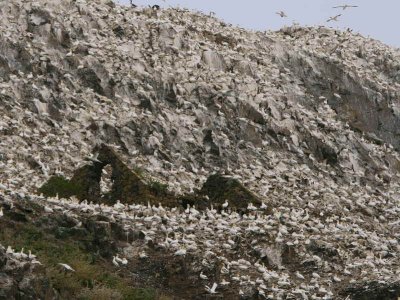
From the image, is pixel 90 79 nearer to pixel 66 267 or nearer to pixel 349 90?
pixel 349 90

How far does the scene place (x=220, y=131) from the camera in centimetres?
3800

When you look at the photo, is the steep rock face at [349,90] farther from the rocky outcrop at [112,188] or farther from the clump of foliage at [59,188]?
the clump of foliage at [59,188]

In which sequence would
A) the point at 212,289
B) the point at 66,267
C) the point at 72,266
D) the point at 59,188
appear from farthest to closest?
the point at 59,188
the point at 212,289
the point at 72,266
the point at 66,267

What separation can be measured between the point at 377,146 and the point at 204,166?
1325cm

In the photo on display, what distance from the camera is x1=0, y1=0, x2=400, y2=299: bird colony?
22.9 m

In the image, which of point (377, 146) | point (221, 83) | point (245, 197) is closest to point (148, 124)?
point (221, 83)

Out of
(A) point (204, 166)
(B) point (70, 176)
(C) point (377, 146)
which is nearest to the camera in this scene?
(B) point (70, 176)

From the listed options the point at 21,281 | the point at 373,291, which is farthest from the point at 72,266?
the point at 373,291

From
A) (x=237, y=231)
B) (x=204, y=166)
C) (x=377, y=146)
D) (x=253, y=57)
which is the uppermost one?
(x=253, y=57)

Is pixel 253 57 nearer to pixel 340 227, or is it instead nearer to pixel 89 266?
pixel 340 227

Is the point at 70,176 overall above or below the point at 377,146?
below

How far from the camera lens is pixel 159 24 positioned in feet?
147

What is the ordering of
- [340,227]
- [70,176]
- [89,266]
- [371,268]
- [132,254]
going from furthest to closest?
[70,176] → [340,227] → [371,268] → [132,254] → [89,266]

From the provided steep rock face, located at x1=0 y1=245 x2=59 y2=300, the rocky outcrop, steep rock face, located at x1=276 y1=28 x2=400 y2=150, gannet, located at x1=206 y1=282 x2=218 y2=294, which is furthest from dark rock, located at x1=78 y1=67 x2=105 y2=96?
steep rock face, located at x1=0 y1=245 x2=59 y2=300
